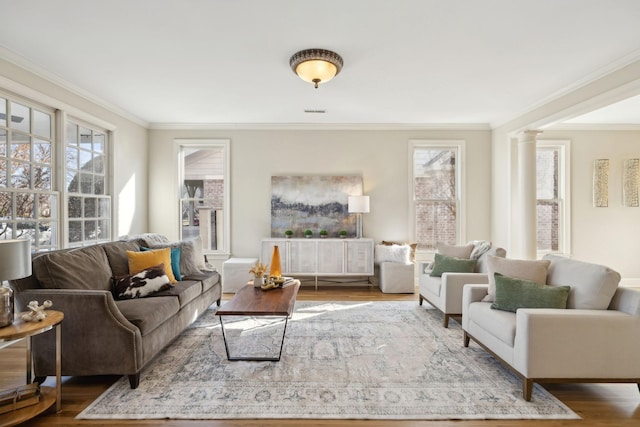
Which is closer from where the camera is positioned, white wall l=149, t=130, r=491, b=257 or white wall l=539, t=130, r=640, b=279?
white wall l=539, t=130, r=640, b=279

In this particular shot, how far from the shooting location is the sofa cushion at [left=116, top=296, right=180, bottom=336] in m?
2.46

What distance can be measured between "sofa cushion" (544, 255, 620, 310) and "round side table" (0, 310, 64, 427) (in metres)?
3.44

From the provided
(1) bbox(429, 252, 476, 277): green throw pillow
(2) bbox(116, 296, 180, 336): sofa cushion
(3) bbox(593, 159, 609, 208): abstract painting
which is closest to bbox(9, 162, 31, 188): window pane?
(2) bbox(116, 296, 180, 336): sofa cushion

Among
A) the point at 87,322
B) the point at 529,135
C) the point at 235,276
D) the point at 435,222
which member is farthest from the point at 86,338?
the point at 529,135

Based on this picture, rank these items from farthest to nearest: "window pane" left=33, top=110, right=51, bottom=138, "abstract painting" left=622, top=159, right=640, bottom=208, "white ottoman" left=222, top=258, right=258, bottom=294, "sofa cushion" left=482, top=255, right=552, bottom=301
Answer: "abstract painting" left=622, top=159, right=640, bottom=208 → "white ottoman" left=222, top=258, right=258, bottom=294 → "window pane" left=33, top=110, right=51, bottom=138 → "sofa cushion" left=482, top=255, right=552, bottom=301

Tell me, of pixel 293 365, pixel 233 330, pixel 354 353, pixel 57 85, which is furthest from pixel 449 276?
pixel 57 85

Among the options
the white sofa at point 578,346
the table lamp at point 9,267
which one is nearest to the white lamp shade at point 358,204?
the white sofa at point 578,346

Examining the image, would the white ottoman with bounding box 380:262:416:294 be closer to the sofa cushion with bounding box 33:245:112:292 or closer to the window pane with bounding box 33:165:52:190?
the sofa cushion with bounding box 33:245:112:292

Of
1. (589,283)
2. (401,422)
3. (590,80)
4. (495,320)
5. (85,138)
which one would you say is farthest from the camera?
(85,138)

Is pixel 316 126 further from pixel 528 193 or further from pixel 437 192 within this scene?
pixel 528 193

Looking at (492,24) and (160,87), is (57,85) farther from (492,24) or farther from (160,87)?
(492,24)

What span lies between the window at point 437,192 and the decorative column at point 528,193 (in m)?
1.03

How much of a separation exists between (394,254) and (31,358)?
442 centimetres

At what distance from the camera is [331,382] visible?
2.44 m
